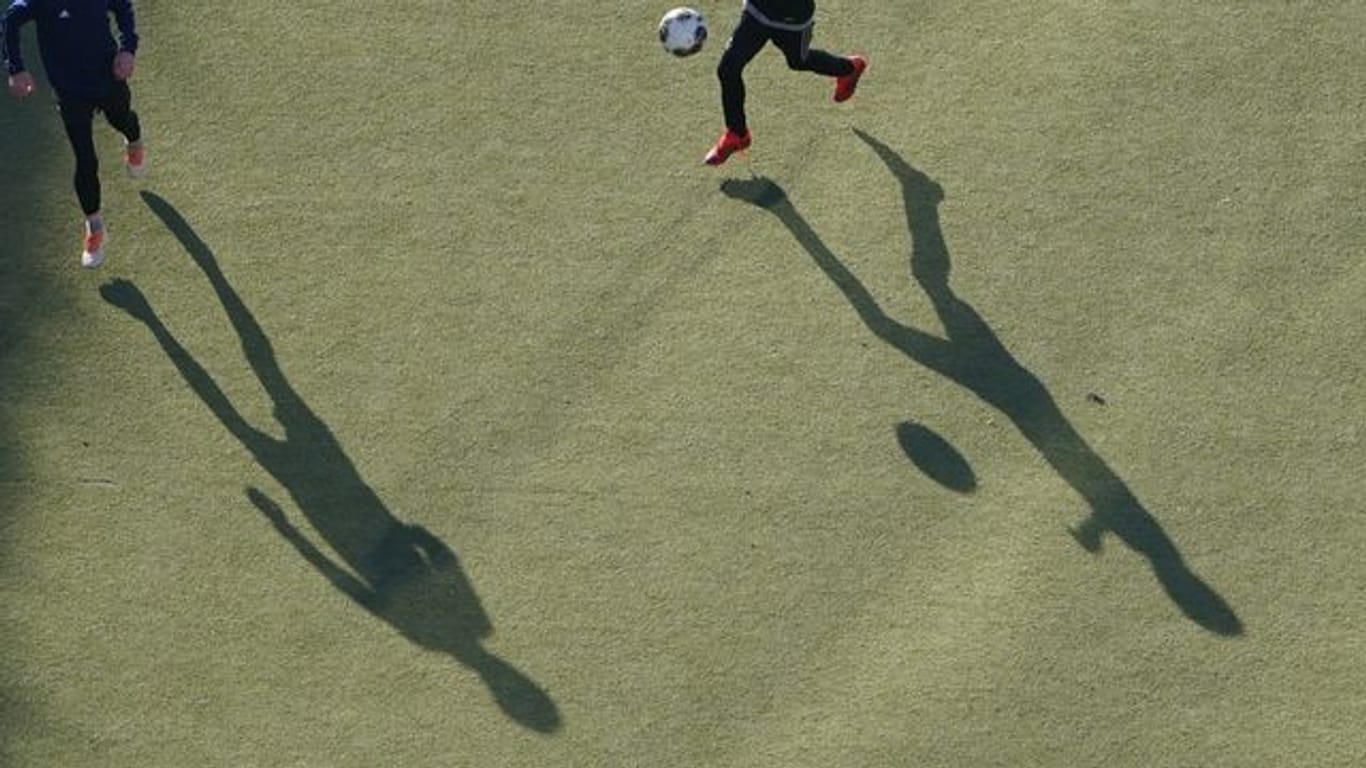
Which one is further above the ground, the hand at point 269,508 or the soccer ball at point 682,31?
the soccer ball at point 682,31

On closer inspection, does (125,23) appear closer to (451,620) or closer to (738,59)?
(738,59)

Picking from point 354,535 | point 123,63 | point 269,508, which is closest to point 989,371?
point 354,535

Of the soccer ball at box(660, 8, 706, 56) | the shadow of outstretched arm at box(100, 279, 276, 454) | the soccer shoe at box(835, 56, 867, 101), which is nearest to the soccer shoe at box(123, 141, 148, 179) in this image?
the shadow of outstretched arm at box(100, 279, 276, 454)

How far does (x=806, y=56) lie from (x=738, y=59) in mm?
488

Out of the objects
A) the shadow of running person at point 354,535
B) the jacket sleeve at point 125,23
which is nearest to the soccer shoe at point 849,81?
the shadow of running person at point 354,535

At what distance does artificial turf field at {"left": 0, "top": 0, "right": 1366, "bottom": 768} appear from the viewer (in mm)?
11336

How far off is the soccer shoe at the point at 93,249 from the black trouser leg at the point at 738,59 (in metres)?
4.26

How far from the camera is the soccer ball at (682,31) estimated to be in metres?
13.4

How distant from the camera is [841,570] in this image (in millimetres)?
11758

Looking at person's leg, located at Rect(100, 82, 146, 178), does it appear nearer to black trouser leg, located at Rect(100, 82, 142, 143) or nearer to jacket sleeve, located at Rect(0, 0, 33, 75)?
black trouser leg, located at Rect(100, 82, 142, 143)

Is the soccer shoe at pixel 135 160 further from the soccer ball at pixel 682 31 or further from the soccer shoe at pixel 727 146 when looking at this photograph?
the soccer shoe at pixel 727 146

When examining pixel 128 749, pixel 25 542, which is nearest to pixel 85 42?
pixel 25 542

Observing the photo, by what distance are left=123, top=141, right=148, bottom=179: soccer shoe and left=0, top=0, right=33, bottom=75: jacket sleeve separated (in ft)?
3.73

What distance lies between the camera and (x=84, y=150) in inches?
501
